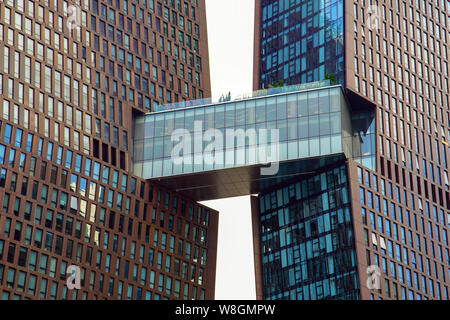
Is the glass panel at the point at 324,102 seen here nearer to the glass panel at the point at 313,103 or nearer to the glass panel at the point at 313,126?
the glass panel at the point at 313,103

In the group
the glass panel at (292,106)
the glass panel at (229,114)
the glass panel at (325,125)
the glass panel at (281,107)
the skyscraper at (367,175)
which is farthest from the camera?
the glass panel at (229,114)

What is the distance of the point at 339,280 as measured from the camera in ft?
406

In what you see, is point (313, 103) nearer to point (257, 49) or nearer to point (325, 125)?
point (325, 125)

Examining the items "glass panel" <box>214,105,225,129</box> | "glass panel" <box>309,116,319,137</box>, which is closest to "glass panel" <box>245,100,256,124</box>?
"glass panel" <box>214,105,225,129</box>

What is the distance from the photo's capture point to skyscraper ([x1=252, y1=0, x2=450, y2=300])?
124688 mm

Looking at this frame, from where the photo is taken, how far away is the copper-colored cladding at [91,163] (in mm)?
110500

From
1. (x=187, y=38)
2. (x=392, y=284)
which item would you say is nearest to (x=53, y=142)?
(x=187, y=38)

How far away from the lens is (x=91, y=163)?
121 meters

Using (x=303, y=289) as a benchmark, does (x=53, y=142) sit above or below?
above

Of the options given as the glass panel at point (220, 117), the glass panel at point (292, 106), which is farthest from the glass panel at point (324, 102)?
the glass panel at point (220, 117)

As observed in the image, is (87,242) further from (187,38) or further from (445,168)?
(445,168)

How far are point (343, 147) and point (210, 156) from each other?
16.0 m

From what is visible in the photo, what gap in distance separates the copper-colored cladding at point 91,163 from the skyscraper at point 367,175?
1082cm

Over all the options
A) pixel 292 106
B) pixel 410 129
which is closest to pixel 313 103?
pixel 292 106
